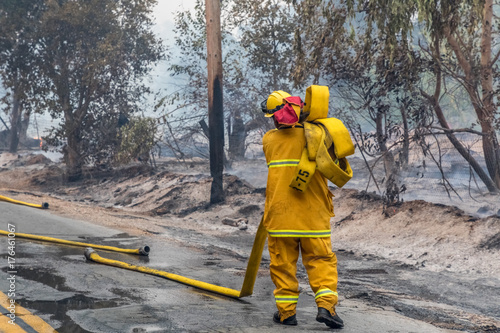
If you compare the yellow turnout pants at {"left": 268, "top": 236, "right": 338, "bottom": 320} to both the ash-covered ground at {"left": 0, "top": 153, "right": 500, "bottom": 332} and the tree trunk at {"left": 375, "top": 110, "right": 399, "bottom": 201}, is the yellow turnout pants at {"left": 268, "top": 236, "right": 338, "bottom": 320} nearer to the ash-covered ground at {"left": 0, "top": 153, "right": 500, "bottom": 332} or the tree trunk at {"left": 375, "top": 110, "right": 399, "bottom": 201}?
the ash-covered ground at {"left": 0, "top": 153, "right": 500, "bottom": 332}

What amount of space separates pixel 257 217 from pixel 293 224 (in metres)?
8.94

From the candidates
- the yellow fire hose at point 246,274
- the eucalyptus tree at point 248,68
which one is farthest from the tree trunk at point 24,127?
the yellow fire hose at point 246,274

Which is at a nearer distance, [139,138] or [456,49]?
[456,49]

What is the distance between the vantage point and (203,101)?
1880cm

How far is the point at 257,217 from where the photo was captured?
13.0 m

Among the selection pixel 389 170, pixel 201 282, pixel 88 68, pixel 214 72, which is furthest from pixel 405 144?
pixel 88 68

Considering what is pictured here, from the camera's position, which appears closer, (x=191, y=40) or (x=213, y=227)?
(x=213, y=227)

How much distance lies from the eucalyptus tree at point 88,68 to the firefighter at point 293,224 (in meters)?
18.7

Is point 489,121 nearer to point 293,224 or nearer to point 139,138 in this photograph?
point 293,224

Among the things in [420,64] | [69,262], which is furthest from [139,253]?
[420,64]

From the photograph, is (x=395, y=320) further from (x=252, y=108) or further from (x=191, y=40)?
(x=191, y=40)

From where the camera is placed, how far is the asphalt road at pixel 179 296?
3.90m

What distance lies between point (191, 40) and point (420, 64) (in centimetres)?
1215

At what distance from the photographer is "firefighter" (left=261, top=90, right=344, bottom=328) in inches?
158
